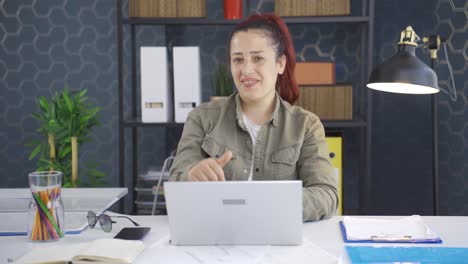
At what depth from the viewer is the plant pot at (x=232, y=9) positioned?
281 centimetres

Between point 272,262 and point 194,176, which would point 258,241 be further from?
point 194,176

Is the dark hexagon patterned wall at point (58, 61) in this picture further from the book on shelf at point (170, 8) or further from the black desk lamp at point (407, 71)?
the black desk lamp at point (407, 71)

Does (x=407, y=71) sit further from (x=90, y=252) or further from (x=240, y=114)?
(x=90, y=252)

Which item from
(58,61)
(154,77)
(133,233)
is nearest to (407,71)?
(133,233)

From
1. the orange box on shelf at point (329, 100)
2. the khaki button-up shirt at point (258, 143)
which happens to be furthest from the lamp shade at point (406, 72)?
the orange box on shelf at point (329, 100)

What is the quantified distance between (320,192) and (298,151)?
0.24 meters

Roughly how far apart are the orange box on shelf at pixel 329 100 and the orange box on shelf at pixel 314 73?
0.11 ft

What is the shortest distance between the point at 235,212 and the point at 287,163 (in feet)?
2.12

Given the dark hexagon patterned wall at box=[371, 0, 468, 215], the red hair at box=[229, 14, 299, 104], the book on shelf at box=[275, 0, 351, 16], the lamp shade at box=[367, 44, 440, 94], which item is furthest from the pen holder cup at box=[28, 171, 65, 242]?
the dark hexagon patterned wall at box=[371, 0, 468, 215]

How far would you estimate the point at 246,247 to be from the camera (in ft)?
4.75

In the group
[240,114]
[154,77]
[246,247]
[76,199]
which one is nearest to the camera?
[246,247]

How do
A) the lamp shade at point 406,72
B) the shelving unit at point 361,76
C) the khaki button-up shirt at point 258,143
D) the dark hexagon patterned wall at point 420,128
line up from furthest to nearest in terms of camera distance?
the dark hexagon patterned wall at point 420,128
the shelving unit at point 361,76
the khaki button-up shirt at point 258,143
the lamp shade at point 406,72

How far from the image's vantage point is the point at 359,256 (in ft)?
4.50

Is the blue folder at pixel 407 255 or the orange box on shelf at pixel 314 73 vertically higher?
the orange box on shelf at pixel 314 73
